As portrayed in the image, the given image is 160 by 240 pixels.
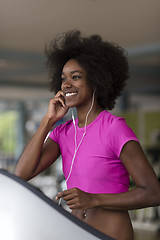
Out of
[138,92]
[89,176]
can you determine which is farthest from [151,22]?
[138,92]

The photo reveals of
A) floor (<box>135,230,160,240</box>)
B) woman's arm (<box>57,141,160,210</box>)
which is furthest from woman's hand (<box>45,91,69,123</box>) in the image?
floor (<box>135,230,160,240</box>)

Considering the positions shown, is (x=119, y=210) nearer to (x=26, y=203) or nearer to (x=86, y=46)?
(x=26, y=203)

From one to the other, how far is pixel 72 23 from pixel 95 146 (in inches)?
178

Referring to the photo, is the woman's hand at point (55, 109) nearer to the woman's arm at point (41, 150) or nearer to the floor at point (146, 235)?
the woman's arm at point (41, 150)

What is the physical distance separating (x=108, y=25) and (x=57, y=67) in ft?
14.1

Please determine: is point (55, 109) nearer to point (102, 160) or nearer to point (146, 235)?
point (102, 160)

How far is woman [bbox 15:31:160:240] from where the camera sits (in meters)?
1.14

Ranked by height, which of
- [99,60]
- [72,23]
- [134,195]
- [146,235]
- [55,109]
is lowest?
[146,235]

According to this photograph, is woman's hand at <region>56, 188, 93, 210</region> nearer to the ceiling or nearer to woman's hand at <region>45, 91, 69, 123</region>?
woman's hand at <region>45, 91, 69, 123</region>

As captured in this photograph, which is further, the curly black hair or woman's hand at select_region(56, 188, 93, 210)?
the curly black hair

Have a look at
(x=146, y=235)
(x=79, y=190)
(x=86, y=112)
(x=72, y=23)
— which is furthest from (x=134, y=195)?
(x=146, y=235)

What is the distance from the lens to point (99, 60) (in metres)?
1.43

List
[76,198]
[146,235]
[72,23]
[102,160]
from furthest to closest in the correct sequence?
[146,235]
[72,23]
[102,160]
[76,198]

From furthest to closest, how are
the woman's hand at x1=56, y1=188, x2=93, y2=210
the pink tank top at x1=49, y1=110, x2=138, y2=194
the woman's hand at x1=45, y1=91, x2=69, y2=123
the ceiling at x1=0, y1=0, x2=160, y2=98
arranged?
1. the ceiling at x1=0, y1=0, x2=160, y2=98
2. the woman's hand at x1=45, y1=91, x2=69, y2=123
3. the pink tank top at x1=49, y1=110, x2=138, y2=194
4. the woman's hand at x1=56, y1=188, x2=93, y2=210
